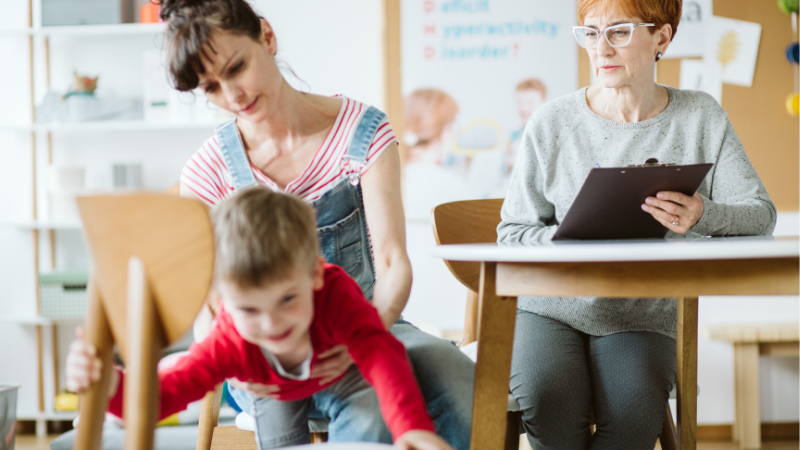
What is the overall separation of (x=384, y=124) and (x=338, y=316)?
1.41 ft

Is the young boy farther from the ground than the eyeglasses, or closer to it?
closer to it

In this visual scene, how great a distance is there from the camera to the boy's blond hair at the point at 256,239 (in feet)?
2.32

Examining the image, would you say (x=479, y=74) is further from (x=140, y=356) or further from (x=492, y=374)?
(x=140, y=356)

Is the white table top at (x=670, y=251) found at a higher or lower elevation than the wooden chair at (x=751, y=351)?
higher

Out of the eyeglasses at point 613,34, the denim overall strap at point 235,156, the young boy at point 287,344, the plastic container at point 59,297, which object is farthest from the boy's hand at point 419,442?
the plastic container at point 59,297

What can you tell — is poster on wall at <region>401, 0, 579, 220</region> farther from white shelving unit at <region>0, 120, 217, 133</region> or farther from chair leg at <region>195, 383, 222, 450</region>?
chair leg at <region>195, 383, 222, 450</region>

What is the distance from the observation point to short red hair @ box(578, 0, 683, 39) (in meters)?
1.30

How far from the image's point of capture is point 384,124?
1.17 m

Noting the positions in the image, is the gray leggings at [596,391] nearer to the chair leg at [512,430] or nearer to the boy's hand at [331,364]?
the chair leg at [512,430]

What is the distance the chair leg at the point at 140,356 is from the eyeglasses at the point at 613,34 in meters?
1.01

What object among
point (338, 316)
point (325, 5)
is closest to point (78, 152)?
point (325, 5)

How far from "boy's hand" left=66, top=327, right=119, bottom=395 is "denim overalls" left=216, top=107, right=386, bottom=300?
51 cm

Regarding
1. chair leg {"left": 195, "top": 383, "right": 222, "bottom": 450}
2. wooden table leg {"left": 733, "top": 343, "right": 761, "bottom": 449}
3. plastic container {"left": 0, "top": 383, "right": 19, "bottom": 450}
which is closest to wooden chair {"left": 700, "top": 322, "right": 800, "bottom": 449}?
wooden table leg {"left": 733, "top": 343, "right": 761, "bottom": 449}

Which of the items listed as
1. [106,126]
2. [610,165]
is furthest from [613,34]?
[106,126]
